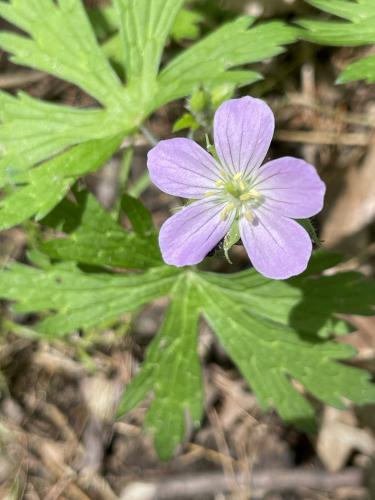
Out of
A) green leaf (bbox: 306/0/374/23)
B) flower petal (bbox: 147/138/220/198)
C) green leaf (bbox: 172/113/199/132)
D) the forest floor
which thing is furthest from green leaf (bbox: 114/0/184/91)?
the forest floor

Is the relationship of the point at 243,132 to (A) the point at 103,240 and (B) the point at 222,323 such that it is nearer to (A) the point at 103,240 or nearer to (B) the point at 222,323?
(A) the point at 103,240

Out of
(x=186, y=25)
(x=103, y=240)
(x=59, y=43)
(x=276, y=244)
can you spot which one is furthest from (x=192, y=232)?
(x=186, y=25)

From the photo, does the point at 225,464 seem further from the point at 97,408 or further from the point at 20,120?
the point at 20,120

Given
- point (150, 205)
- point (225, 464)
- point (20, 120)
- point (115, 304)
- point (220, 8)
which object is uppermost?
point (220, 8)

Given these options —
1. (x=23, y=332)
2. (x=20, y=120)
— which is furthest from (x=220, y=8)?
(x=23, y=332)

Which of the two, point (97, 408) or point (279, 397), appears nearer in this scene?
point (279, 397)

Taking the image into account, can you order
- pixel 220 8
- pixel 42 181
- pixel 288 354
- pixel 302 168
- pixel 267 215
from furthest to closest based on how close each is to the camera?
pixel 220 8
pixel 288 354
pixel 42 181
pixel 267 215
pixel 302 168

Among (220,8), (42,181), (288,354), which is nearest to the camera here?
(42,181)

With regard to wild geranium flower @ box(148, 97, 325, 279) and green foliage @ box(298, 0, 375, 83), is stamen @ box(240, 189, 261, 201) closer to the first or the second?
wild geranium flower @ box(148, 97, 325, 279)
